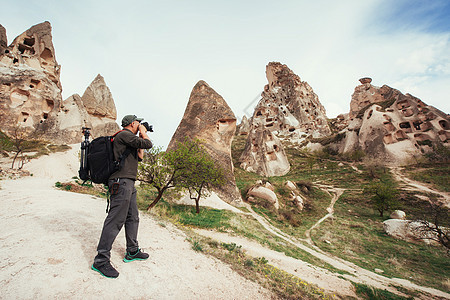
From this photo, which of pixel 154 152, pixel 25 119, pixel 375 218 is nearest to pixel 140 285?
pixel 154 152

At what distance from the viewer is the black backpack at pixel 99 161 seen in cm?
305

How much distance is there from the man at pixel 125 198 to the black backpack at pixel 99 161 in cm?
8

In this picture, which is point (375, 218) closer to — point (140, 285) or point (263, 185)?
point (263, 185)

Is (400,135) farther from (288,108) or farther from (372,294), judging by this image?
(372,294)

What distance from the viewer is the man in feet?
9.00

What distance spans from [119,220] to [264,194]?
17771mm

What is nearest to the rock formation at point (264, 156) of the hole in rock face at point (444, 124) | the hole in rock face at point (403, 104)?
the hole in rock face at point (403, 104)

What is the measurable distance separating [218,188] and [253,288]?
49.9 feet

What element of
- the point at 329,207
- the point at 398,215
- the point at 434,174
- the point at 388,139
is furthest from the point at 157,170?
the point at 388,139

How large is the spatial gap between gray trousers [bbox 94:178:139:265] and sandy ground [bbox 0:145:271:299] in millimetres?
264

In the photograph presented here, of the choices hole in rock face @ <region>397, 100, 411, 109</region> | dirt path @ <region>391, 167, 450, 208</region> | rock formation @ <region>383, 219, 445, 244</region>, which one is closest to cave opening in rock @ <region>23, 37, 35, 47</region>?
rock formation @ <region>383, 219, 445, 244</region>

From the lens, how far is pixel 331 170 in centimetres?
3425

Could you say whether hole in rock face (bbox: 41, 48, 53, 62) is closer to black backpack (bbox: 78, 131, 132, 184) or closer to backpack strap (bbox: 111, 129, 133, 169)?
black backpack (bbox: 78, 131, 132, 184)

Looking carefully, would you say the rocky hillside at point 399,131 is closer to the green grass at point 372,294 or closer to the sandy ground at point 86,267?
the green grass at point 372,294
